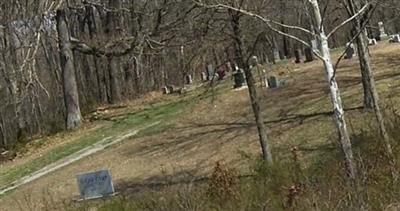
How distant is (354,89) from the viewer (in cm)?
1942

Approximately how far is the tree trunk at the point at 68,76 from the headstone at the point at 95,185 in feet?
58.3

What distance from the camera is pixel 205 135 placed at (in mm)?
20219

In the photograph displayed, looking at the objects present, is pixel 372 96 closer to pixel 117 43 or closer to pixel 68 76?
pixel 117 43

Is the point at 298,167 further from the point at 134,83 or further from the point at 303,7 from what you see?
the point at 134,83

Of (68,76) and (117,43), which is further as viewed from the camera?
(117,43)

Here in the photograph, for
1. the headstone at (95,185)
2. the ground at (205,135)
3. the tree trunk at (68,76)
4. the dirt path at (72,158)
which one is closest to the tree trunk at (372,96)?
the ground at (205,135)

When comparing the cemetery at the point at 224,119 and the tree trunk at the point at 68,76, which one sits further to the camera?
the tree trunk at the point at 68,76

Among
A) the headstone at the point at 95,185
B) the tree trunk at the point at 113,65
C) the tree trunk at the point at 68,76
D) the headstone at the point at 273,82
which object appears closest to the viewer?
the headstone at the point at 95,185

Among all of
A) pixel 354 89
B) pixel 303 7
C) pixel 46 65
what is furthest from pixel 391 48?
pixel 46 65

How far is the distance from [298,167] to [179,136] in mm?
12176

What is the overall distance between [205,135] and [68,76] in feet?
44.8

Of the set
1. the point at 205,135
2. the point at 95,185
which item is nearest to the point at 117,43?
the point at 205,135

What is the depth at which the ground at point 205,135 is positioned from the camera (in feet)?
52.8

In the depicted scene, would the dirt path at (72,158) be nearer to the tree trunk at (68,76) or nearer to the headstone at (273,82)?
the headstone at (273,82)
